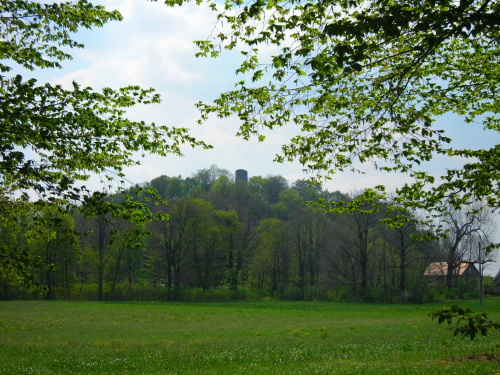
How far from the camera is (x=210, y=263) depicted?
58.1 meters

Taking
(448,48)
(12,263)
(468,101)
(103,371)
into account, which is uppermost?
(448,48)

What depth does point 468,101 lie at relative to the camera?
1092 centimetres

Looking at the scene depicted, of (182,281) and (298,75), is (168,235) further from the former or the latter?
(298,75)

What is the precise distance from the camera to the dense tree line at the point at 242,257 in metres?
51.1

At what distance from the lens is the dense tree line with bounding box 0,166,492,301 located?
51062 millimetres

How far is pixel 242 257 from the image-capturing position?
59.8 m

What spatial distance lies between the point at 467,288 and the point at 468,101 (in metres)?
52.0

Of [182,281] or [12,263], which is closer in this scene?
[12,263]

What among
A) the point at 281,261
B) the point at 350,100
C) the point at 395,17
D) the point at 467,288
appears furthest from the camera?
the point at 281,261

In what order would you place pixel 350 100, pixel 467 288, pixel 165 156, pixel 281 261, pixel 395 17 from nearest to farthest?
pixel 395 17 → pixel 350 100 → pixel 165 156 → pixel 467 288 → pixel 281 261

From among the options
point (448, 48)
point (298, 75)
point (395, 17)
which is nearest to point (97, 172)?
point (298, 75)

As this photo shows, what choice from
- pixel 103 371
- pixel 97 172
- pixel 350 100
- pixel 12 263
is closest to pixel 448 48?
pixel 350 100

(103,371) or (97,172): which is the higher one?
(97,172)

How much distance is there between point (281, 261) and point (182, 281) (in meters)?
14.5
